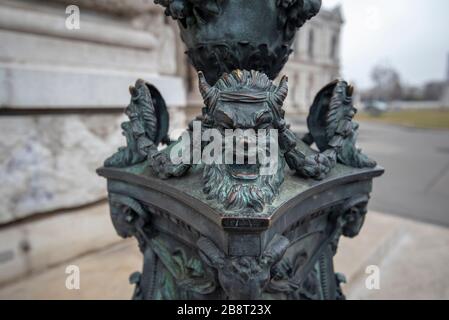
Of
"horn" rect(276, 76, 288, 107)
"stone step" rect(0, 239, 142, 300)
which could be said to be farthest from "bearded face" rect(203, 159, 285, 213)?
"stone step" rect(0, 239, 142, 300)

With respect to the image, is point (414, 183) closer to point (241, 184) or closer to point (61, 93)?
point (61, 93)

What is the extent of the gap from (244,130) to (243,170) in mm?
A: 100

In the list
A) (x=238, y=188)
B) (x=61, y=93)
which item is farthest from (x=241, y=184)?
(x=61, y=93)

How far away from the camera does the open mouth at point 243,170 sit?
83 centimetres

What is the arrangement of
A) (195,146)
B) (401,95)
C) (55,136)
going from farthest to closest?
1. (401,95)
2. (55,136)
3. (195,146)

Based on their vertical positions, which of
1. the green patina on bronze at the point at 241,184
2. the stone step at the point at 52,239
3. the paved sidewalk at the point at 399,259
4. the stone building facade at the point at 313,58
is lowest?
the paved sidewalk at the point at 399,259

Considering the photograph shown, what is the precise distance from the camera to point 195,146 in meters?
0.98

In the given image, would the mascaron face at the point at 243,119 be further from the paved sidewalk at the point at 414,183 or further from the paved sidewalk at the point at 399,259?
the paved sidewalk at the point at 414,183

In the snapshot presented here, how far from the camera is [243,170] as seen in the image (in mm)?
840

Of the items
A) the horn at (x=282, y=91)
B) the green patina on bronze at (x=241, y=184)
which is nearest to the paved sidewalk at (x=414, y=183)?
the green patina on bronze at (x=241, y=184)

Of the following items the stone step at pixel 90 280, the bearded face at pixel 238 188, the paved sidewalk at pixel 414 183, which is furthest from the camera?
the paved sidewalk at pixel 414 183
